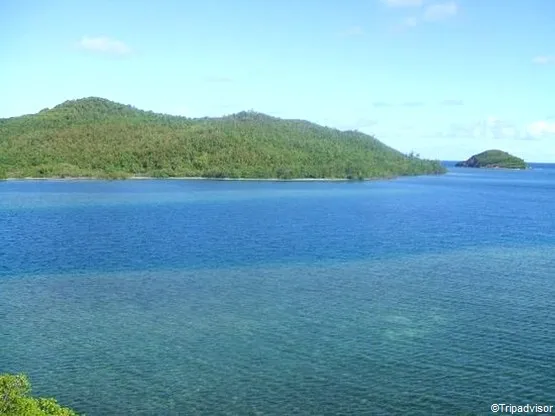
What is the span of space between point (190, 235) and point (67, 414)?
133 ft

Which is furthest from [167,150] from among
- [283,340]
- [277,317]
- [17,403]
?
[17,403]

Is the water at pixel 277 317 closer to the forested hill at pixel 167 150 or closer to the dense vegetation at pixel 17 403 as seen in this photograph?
the dense vegetation at pixel 17 403

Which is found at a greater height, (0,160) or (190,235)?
(0,160)

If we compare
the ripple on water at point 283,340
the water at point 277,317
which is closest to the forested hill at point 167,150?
the water at point 277,317

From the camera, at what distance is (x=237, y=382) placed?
72.9 feet

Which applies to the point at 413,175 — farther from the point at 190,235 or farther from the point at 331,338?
the point at 331,338

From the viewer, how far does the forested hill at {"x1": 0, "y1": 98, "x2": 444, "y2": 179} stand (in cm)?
14438

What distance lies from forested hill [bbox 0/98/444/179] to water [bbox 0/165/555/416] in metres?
85.5

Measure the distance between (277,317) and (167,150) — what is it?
129803 mm

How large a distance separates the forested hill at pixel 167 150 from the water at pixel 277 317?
281 feet

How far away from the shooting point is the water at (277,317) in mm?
21484

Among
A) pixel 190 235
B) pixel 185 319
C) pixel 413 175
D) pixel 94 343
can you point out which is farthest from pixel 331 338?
pixel 413 175

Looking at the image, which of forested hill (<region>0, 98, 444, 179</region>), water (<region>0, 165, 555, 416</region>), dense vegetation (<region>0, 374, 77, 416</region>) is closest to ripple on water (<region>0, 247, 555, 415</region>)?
water (<region>0, 165, 555, 416</region>)

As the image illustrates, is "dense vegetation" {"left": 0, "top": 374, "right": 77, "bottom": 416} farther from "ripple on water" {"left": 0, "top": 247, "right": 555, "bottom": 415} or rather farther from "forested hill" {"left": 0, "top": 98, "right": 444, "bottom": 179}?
"forested hill" {"left": 0, "top": 98, "right": 444, "bottom": 179}
